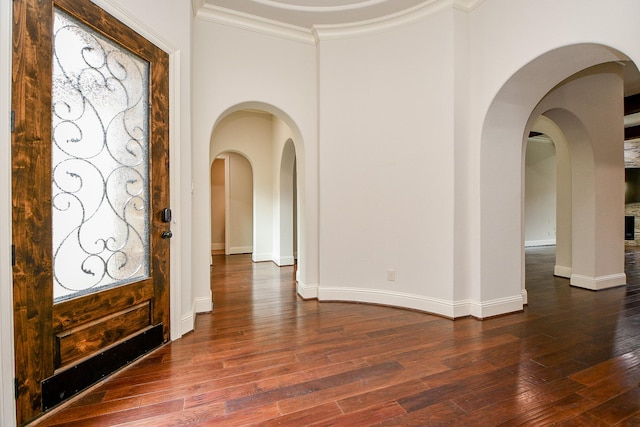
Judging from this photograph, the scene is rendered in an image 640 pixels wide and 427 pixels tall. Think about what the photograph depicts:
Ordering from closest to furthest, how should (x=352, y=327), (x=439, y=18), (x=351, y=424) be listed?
(x=351, y=424) < (x=352, y=327) < (x=439, y=18)

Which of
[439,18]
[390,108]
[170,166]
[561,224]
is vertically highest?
[439,18]

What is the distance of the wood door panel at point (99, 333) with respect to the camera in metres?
1.73

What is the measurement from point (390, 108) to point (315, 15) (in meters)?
1.31

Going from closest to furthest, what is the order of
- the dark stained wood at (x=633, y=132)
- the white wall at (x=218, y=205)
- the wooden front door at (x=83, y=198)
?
the wooden front door at (x=83, y=198), the dark stained wood at (x=633, y=132), the white wall at (x=218, y=205)

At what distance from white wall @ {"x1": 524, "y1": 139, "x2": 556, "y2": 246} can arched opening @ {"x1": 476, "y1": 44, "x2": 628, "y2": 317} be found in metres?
5.35

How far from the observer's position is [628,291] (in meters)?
3.94

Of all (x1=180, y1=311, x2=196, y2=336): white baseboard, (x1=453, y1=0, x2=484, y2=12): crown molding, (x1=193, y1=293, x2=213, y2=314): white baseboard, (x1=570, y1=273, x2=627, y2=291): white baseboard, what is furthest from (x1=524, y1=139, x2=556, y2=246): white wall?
(x1=180, y1=311, x2=196, y2=336): white baseboard

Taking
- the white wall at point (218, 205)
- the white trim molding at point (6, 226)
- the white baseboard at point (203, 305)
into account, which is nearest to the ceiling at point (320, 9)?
the white trim molding at point (6, 226)

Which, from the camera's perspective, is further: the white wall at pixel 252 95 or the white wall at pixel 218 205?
the white wall at pixel 218 205

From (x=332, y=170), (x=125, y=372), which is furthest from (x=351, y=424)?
(x=332, y=170)

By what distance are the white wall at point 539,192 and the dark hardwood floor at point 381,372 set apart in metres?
6.70

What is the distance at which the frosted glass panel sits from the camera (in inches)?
68.9

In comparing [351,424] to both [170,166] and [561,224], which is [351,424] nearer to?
[170,166]

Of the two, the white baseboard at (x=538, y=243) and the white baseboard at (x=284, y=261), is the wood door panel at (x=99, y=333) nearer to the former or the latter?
the white baseboard at (x=284, y=261)
